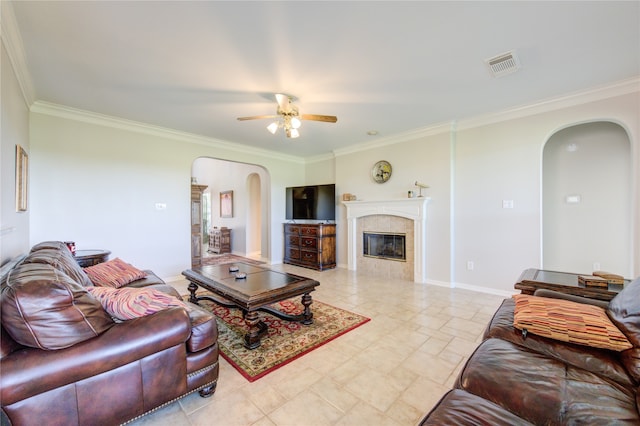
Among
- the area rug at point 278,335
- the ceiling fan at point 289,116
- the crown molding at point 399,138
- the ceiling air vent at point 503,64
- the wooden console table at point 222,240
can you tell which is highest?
the ceiling air vent at point 503,64

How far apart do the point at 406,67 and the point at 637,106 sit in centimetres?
267

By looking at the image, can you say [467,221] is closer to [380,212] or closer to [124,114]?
[380,212]

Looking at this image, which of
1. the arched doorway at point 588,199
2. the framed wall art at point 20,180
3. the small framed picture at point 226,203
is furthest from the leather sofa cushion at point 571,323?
the small framed picture at point 226,203

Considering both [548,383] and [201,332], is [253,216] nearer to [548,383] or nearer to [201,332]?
[201,332]

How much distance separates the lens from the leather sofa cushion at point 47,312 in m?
1.12

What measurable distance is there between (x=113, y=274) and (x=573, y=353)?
3621 millimetres

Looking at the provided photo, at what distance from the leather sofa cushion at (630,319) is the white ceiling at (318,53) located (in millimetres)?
1918

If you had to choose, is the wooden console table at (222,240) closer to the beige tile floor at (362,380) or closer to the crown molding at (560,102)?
the beige tile floor at (362,380)

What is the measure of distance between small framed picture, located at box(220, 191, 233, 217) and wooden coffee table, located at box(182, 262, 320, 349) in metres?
4.98

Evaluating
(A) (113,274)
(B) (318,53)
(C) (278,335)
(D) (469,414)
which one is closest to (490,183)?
(B) (318,53)

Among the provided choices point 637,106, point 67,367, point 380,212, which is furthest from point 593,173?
point 67,367

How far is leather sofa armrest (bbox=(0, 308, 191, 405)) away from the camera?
3.51 ft

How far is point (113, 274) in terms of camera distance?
2.64 m

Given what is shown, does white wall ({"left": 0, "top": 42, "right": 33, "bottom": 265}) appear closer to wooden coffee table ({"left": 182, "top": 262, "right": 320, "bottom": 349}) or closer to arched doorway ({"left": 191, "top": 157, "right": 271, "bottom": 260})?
wooden coffee table ({"left": 182, "top": 262, "right": 320, "bottom": 349})
